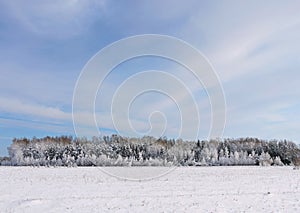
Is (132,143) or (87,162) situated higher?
(132,143)

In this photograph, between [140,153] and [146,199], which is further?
[140,153]

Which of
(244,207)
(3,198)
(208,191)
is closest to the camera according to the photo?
(244,207)

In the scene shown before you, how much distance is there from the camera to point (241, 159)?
170 feet

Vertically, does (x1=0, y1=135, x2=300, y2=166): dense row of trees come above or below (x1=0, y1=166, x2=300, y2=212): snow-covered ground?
above

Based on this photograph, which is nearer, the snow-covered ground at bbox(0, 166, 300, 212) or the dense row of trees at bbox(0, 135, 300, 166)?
the snow-covered ground at bbox(0, 166, 300, 212)

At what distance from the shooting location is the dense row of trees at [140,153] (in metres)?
47.2

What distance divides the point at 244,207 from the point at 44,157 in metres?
41.6

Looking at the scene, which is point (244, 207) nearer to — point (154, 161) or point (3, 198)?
point (3, 198)

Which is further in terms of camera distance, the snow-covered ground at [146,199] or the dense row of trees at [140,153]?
the dense row of trees at [140,153]

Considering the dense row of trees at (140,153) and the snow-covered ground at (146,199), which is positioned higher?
the dense row of trees at (140,153)

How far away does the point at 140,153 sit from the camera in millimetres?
52844

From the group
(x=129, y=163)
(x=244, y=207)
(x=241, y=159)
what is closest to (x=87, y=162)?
(x=129, y=163)

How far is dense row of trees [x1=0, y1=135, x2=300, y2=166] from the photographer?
47188 millimetres

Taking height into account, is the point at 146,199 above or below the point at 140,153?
below
